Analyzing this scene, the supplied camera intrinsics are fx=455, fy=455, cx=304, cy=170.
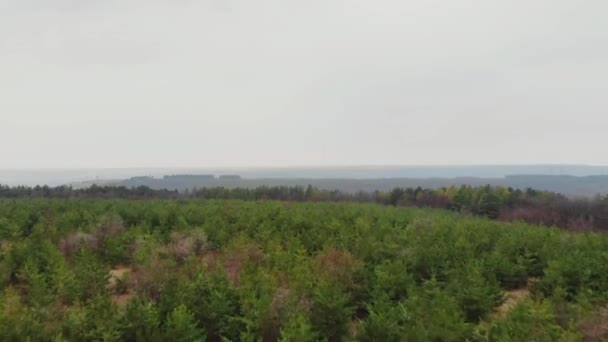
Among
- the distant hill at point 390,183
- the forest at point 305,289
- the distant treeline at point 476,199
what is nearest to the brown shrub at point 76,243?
the forest at point 305,289

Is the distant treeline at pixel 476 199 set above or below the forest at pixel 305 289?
below

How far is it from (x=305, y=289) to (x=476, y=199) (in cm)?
4339

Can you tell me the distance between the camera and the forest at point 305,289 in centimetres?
642

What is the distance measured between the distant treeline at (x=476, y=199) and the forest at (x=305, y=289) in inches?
1001

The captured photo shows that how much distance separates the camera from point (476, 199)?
1868 inches

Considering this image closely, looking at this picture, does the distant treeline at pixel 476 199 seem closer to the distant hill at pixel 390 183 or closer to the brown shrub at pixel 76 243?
the brown shrub at pixel 76 243

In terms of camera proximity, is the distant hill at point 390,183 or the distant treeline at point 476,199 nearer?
the distant treeline at point 476,199

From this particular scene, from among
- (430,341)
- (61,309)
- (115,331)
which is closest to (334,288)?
(430,341)

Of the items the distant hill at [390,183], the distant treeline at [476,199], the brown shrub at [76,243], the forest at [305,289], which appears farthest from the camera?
the distant hill at [390,183]

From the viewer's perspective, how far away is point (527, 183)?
18000 cm

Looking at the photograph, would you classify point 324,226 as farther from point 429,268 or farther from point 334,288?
point 334,288

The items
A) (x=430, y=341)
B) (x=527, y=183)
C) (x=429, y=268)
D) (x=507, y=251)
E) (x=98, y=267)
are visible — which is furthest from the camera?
(x=527, y=183)

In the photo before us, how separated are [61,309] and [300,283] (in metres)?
3.95

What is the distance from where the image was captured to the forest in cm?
642
